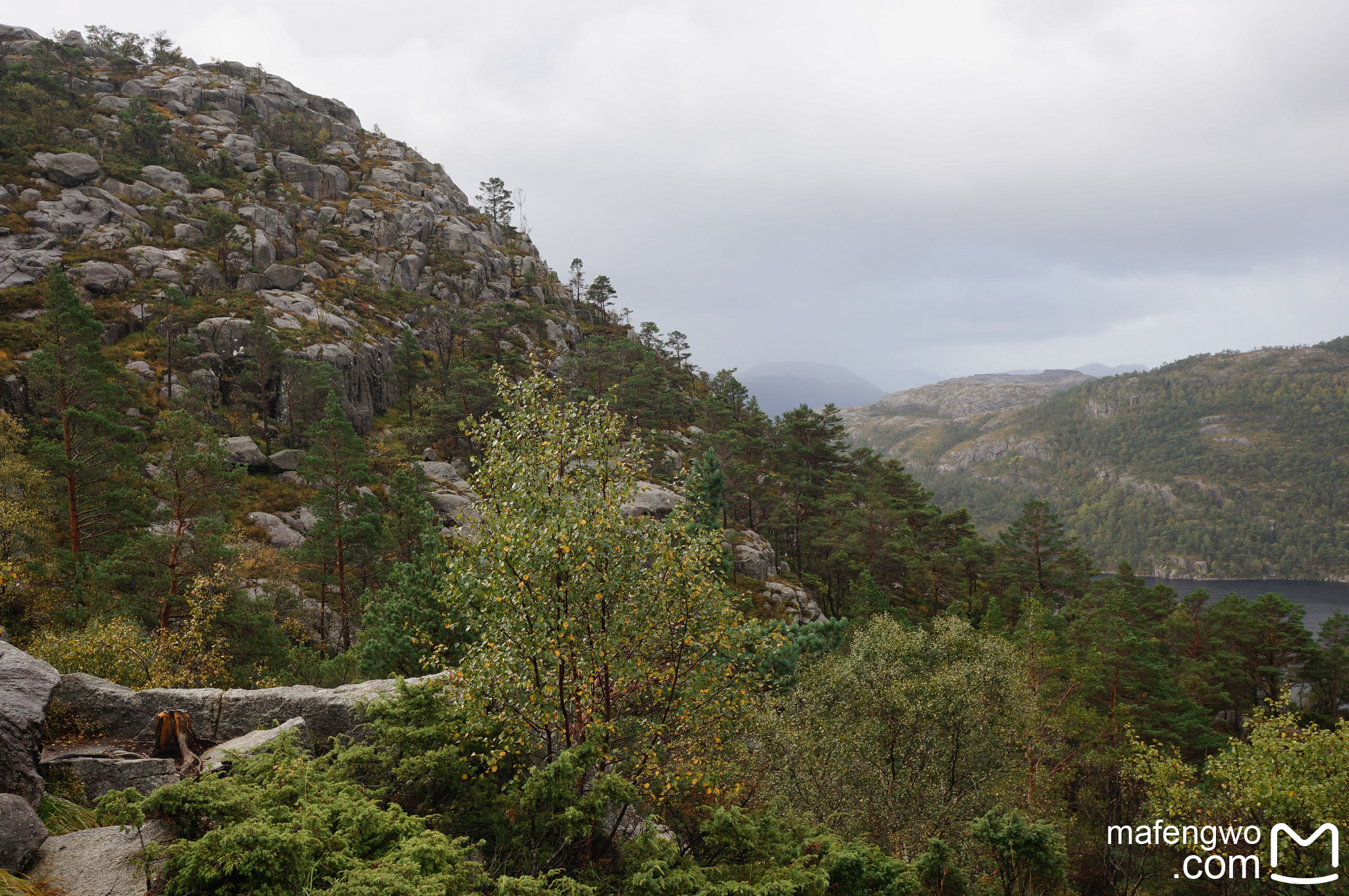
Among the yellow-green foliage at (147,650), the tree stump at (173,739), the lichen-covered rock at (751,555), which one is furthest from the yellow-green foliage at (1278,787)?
the lichen-covered rock at (751,555)

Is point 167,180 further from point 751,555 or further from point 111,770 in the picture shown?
point 111,770

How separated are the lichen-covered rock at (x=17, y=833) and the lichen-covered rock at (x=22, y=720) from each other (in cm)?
86

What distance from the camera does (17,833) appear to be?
8234 millimetres

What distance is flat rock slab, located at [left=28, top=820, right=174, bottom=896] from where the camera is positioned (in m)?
8.12

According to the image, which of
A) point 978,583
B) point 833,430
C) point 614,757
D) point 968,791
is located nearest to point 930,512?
point 978,583

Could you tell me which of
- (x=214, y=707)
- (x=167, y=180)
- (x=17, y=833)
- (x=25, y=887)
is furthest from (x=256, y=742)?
(x=167, y=180)

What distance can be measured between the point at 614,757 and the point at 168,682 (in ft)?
55.0

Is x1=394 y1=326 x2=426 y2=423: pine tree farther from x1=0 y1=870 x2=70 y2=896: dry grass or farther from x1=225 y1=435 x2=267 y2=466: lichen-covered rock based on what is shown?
x1=0 y1=870 x2=70 y2=896: dry grass

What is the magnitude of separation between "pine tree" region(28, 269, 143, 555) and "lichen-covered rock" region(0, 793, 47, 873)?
94.5ft

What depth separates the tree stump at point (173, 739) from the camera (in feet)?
42.8

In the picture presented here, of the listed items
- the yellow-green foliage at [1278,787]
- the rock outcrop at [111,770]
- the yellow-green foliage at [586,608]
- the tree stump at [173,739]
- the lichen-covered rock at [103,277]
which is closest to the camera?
the rock outcrop at [111,770]

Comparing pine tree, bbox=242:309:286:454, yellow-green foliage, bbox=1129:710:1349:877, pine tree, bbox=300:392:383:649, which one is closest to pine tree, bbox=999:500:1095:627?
yellow-green foliage, bbox=1129:710:1349:877

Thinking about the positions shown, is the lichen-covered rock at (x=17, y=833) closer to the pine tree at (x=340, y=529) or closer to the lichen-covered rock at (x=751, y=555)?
the pine tree at (x=340, y=529)

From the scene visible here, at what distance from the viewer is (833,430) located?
250ft
